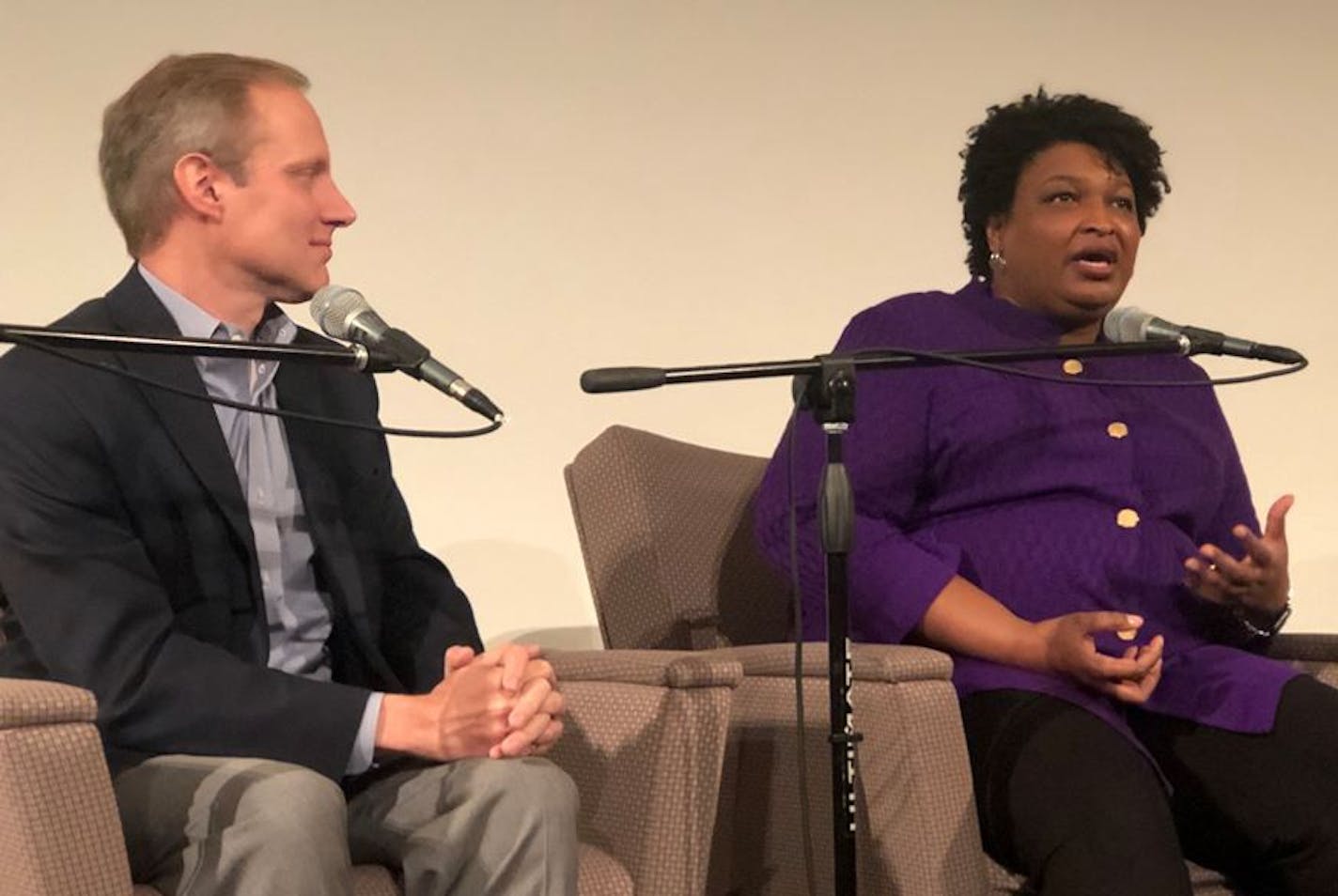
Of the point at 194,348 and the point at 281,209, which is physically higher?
the point at 281,209

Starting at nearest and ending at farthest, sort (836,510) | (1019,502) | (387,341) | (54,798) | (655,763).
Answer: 1. (54,798)
2. (387,341)
3. (836,510)
4. (655,763)
5. (1019,502)

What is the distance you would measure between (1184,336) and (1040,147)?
24.9 inches

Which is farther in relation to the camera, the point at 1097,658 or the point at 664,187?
the point at 664,187

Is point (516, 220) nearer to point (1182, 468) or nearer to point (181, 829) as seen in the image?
point (1182, 468)

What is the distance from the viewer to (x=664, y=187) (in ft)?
10.00

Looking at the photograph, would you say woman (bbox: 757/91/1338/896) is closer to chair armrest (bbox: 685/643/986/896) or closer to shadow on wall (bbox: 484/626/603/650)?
chair armrest (bbox: 685/643/986/896)

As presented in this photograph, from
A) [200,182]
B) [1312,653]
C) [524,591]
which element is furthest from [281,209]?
[1312,653]

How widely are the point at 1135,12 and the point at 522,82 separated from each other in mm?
1157

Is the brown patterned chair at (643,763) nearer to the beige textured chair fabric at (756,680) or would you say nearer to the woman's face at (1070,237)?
the beige textured chair fabric at (756,680)

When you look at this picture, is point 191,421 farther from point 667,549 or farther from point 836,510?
point 667,549

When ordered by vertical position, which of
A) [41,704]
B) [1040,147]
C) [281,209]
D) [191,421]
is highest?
[1040,147]

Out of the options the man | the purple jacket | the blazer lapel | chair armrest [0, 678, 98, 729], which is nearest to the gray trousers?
the man

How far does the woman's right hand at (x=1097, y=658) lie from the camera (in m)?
2.06

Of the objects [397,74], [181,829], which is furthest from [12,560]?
[397,74]
